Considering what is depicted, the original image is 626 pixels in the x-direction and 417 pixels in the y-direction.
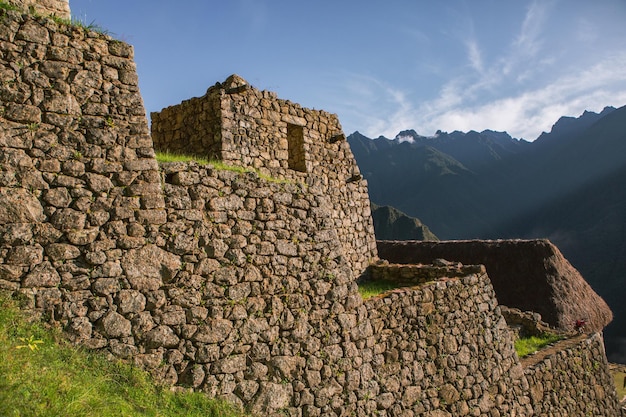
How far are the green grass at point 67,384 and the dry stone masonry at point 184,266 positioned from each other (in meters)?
0.18

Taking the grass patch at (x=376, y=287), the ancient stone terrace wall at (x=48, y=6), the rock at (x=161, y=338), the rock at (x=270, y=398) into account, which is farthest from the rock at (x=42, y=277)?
the grass patch at (x=376, y=287)

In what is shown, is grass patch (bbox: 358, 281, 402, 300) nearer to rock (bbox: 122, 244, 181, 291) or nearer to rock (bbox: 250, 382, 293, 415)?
rock (bbox: 250, 382, 293, 415)

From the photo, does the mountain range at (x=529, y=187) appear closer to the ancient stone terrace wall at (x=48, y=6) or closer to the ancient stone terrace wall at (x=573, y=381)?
the ancient stone terrace wall at (x=573, y=381)

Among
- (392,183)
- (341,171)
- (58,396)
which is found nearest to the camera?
(58,396)

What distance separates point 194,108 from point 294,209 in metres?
3.94

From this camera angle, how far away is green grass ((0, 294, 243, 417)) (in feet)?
10.3

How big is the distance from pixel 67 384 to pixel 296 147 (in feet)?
23.9

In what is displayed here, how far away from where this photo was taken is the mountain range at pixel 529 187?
43.0 meters

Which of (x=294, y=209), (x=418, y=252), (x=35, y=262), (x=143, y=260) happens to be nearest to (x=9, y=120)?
(x=35, y=262)

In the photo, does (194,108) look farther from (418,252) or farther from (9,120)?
(418,252)

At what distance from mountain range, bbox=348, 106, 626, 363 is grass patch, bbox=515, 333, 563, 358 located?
2025cm

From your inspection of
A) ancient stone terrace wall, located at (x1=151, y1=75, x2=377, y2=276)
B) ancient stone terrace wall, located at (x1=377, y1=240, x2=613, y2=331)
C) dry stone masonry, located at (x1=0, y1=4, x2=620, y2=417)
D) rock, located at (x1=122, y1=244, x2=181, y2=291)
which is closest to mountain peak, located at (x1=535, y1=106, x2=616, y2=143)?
ancient stone terrace wall, located at (x1=377, y1=240, x2=613, y2=331)

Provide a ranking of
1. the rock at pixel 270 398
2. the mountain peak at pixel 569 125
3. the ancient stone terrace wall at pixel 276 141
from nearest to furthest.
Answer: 1. the rock at pixel 270 398
2. the ancient stone terrace wall at pixel 276 141
3. the mountain peak at pixel 569 125

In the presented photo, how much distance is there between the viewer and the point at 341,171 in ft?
35.0
